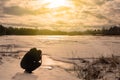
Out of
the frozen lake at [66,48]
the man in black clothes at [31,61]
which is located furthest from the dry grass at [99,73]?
the frozen lake at [66,48]

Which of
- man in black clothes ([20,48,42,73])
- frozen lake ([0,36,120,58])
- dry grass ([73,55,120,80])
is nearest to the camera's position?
dry grass ([73,55,120,80])

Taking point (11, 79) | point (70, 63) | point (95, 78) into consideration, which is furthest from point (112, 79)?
point (70, 63)

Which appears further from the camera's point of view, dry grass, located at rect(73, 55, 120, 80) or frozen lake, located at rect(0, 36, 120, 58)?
frozen lake, located at rect(0, 36, 120, 58)

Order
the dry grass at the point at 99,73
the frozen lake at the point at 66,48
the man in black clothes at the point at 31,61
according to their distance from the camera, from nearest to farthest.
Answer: the dry grass at the point at 99,73 → the man in black clothes at the point at 31,61 → the frozen lake at the point at 66,48

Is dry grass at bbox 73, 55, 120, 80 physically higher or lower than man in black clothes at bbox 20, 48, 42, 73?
lower

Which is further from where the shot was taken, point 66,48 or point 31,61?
point 66,48

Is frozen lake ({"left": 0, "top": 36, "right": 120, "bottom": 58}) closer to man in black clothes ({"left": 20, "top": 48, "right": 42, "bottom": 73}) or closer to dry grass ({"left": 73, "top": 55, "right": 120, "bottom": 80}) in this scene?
dry grass ({"left": 73, "top": 55, "right": 120, "bottom": 80})

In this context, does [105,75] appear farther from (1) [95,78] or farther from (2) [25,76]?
(2) [25,76]

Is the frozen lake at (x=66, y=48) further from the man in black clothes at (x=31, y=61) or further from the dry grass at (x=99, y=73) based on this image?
the man in black clothes at (x=31, y=61)

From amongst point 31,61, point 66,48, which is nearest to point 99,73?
point 31,61

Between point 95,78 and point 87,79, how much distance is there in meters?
0.36

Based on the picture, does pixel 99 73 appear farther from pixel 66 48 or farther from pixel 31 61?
pixel 66 48

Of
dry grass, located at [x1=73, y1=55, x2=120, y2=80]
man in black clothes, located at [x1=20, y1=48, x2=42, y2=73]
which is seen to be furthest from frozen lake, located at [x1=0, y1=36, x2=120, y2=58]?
man in black clothes, located at [x1=20, y1=48, x2=42, y2=73]

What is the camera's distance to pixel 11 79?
8.17 m
